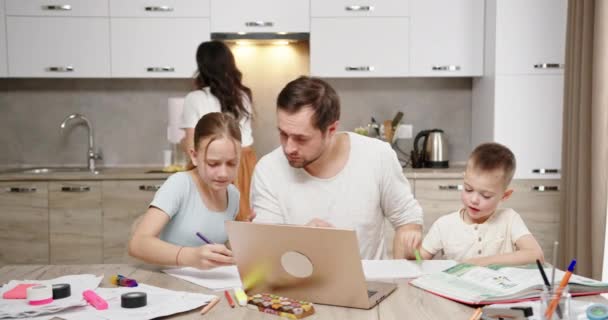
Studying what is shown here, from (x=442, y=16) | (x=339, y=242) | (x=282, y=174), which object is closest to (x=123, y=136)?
(x=442, y=16)

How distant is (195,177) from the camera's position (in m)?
2.18

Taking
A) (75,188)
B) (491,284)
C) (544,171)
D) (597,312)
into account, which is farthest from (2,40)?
(597,312)

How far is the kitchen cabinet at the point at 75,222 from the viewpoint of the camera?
12.4 ft

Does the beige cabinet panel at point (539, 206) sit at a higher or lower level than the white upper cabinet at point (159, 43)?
lower

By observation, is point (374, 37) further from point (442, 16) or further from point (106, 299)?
point (106, 299)

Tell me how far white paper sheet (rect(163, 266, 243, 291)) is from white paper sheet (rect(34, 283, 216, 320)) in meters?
0.10

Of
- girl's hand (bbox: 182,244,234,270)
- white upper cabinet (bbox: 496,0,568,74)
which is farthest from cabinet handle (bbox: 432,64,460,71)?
girl's hand (bbox: 182,244,234,270)

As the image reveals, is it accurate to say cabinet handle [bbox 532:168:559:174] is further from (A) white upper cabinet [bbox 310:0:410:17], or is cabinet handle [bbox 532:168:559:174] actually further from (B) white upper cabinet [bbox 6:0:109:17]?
(B) white upper cabinet [bbox 6:0:109:17]

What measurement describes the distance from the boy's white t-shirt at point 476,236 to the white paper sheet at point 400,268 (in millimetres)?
281

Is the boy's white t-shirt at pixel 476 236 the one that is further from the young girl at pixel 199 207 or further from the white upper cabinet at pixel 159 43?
the white upper cabinet at pixel 159 43

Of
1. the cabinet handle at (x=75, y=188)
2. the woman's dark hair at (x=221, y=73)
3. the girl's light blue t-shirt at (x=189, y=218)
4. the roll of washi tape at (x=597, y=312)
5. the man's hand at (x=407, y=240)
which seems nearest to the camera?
the roll of washi tape at (x=597, y=312)

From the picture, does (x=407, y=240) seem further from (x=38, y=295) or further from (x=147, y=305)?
(x=38, y=295)

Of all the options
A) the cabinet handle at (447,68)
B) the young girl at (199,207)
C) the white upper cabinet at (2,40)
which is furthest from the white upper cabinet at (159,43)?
the young girl at (199,207)

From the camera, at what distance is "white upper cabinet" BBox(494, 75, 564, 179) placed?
3.71m
